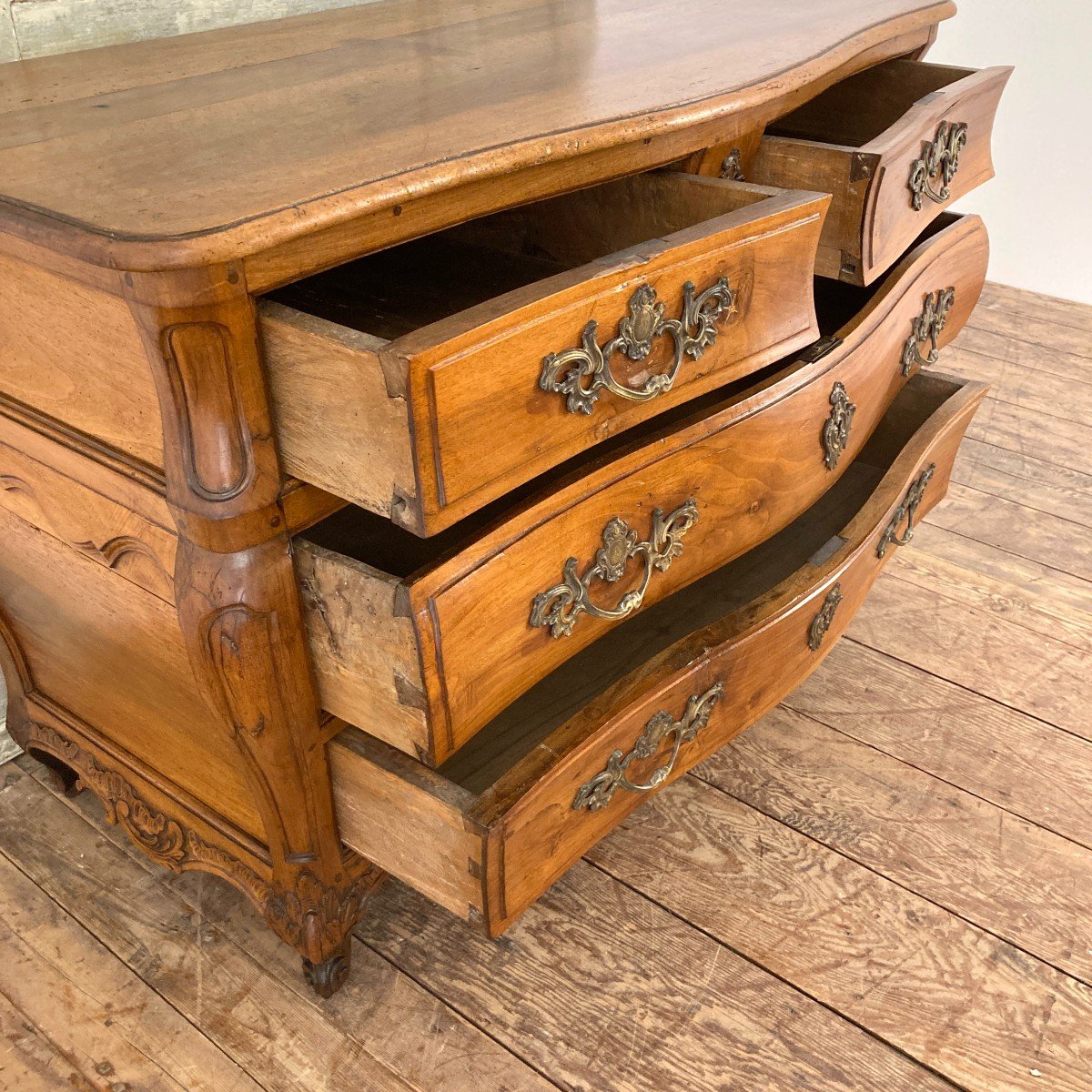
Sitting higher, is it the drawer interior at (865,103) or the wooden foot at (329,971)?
the drawer interior at (865,103)

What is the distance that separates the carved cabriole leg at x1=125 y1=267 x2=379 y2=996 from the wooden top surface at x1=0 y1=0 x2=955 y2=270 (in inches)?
2.4

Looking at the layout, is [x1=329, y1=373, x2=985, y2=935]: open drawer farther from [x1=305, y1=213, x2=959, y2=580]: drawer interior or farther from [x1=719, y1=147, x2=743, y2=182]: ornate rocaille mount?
[x1=719, y1=147, x2=743, y2=182]: ornate rocaille mount

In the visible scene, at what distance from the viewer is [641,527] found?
0.90 metres

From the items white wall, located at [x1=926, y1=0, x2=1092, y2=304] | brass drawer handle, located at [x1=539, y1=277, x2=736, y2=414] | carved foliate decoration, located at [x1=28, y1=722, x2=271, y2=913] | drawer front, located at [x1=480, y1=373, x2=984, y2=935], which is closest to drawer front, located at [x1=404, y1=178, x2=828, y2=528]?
brass drawer handle, located at [x1=539, y1=277, x2=736, y2=414]

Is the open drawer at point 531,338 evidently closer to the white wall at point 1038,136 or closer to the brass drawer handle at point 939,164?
the brass drawer handle at point 939,164

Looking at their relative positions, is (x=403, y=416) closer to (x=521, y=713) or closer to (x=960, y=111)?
(x=521, y=713)

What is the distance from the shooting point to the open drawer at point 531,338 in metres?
0.65

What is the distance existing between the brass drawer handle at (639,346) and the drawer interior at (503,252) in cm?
10

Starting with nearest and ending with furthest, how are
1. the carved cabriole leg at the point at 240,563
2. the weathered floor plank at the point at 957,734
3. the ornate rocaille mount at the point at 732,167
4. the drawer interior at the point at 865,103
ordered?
1. the carved cabriole leg at the point at 240,563
2. the ornate rocaille mount at the point at 732,167
3. the weathered floor plank at the point at 957,734
4. the drawer interior at the point at 865,103

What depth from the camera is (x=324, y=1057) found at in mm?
951

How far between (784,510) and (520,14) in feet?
1.99

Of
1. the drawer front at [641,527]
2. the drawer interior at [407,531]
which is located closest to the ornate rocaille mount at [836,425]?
the drawer front at [641,527]

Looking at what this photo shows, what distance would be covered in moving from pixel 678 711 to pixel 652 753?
44 mm

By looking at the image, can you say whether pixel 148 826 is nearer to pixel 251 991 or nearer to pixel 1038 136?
pixel 251 991
